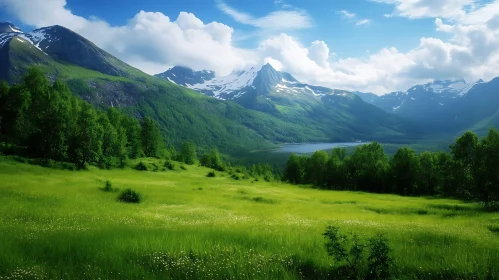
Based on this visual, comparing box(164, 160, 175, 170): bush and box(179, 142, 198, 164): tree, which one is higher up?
box(179, 142, 198, 164): tree

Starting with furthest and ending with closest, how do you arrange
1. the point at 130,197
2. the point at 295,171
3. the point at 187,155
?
the point at 187,155 < the point at 295,171 < the point at 130,197

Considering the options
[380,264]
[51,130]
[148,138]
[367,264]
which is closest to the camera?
[380,264]

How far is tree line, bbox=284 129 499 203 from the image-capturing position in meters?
51.0

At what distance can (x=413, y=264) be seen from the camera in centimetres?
936

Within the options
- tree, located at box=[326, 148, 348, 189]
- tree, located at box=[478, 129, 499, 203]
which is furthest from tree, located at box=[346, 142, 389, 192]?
tree, located at box=[478, 129, 499, 203]

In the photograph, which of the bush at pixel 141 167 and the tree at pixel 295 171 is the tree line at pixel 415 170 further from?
the bush at pixel 141 167

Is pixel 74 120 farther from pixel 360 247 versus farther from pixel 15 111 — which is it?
pixel 360 247

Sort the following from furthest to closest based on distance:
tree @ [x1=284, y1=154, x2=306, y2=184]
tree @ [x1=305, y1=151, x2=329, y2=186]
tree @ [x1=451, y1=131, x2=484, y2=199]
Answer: tree @ [x1=284, y1=154, x2=306, y2=184], tree @ [x1=305, y1=151, x2=329, y2=186], tree @ [x1=451, y1=131, x2=484, y2=199]

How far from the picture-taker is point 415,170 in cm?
9394

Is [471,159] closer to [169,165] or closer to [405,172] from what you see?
[405,172]

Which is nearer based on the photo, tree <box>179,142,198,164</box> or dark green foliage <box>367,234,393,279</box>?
dark green foliage <box>367,234,393,279</box>

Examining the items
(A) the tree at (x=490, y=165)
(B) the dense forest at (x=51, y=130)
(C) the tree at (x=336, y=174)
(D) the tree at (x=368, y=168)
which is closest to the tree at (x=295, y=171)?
(C) the tree at (x=336, y=174)

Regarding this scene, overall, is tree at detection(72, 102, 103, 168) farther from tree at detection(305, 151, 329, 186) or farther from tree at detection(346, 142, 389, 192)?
tree at detection(346, 142, 389, 192)

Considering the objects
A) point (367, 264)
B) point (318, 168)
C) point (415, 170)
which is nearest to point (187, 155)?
point (318, 168)
